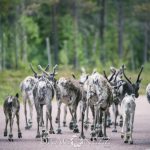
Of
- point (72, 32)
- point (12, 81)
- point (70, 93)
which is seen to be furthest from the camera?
point (72, 32)

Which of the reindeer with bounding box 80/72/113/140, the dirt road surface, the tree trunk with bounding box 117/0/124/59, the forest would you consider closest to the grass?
the forest

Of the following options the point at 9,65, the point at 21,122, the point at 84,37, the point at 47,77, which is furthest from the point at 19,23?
the point at 47,77

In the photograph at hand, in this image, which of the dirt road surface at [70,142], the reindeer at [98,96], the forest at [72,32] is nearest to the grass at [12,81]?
the forest at [72,32]

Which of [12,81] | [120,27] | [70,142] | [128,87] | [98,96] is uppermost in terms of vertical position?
[120,27]

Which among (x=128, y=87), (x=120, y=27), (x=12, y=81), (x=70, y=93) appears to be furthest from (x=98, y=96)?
(x=120, y=27)

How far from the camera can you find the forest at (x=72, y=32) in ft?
205

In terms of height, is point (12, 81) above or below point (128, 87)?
above

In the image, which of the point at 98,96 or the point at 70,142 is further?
the point at 98,96

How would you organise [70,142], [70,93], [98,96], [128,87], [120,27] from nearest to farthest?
[70,142] < [98,96] < [128,87] < [70,93] < [120,27]

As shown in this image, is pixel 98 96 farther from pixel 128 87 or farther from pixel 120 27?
pixel 120 27

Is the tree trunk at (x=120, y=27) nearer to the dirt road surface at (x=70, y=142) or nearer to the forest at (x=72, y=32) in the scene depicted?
the forest at (x=72, y=32)

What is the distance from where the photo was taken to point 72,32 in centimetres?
7500

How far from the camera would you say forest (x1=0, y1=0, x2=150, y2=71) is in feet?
205

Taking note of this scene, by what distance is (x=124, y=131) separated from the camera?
909 inches
